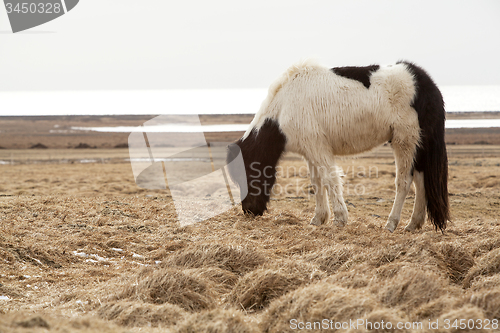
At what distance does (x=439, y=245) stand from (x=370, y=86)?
268 cm

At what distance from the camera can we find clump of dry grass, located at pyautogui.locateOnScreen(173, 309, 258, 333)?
8.69ft

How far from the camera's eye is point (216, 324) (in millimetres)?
2662

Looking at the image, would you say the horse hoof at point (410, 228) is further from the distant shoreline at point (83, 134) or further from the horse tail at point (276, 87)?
the distant shoreline at point (83, 134)

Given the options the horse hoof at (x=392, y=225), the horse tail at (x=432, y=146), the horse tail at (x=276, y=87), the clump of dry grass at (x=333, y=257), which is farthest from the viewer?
the horse tail at (x=276, y=87)

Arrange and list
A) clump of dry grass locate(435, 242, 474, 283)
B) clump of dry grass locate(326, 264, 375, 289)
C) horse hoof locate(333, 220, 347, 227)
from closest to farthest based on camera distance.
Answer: clump of dry grass locate(326, 264, 375, 289) < clump of dry grass locate(435, 242, 474, 283) < horse hoof locate(333, 220, 347, 227)

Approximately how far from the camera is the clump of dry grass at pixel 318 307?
2.74m

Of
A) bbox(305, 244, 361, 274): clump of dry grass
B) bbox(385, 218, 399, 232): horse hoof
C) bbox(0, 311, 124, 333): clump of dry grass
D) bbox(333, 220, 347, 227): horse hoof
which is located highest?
bbox(0, 311, 124, 333): clump of dry grass

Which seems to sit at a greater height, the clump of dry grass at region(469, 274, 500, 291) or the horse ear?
the horse ear

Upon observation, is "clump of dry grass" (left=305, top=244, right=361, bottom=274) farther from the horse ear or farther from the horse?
the horse ear

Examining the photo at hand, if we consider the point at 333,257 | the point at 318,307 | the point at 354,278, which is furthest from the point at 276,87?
the point at 318,307

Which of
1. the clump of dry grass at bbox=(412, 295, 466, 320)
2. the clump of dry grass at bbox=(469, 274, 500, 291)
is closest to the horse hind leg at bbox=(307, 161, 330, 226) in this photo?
the clump of dry grass at bbox=(469, 274, 500, 291)

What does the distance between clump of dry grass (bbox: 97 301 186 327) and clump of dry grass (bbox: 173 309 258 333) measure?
7.8 inches

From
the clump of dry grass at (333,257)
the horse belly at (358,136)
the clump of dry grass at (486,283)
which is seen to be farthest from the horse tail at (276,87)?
the clump of dry grass at (486,283)

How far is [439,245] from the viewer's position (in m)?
4.37
